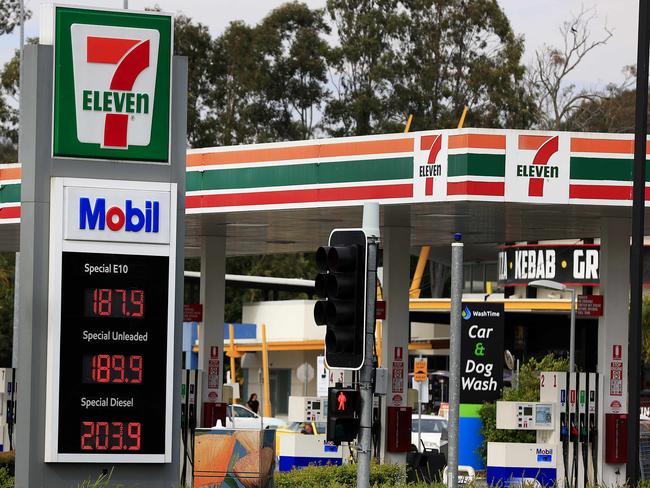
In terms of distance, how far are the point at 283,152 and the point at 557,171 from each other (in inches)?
186

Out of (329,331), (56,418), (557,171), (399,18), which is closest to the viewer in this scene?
(329,331)

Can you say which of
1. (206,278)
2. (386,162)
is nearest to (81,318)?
(386,162)

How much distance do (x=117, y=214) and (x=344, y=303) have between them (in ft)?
10.6

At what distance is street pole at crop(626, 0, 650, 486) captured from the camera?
17.6 meters

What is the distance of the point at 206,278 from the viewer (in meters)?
27.7

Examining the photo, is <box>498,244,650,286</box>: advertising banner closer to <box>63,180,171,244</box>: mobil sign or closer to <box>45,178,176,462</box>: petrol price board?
<box>63,180,171,244</box>: mobil sign

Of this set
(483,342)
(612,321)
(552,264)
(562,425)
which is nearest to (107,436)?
(562,425)

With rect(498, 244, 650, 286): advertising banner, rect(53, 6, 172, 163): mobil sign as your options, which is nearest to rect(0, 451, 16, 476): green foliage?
rect(53, 6, 172, 163): mobil sign

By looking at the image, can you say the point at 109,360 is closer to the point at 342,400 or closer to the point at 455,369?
the point at 342,400

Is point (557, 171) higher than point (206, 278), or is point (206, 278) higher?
point (557, 171)

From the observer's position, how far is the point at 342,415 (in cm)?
1195

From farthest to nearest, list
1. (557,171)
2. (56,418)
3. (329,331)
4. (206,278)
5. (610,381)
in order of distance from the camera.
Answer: (206,278), (610,381), (557,171), (56,418), (329,331)

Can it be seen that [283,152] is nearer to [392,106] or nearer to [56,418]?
[56,418]

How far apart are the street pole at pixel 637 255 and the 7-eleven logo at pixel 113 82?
6555 mm
